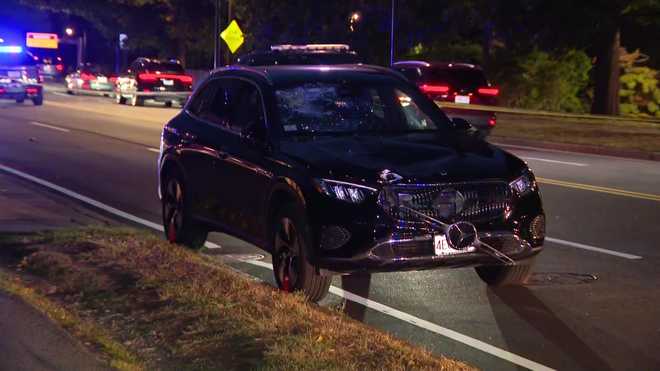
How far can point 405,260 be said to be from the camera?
7.30m

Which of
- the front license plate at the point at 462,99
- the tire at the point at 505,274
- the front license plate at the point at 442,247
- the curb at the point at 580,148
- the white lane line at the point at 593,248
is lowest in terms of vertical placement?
the curb at the point at 580,148

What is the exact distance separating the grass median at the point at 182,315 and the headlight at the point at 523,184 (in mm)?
1604

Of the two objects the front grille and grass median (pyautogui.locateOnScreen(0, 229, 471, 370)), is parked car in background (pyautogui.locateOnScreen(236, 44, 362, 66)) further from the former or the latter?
the front grille

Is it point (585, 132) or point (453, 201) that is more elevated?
point (453, 201)

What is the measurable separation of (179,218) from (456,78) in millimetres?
17076

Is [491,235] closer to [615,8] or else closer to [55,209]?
[55,209]

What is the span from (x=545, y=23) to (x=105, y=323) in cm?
3000

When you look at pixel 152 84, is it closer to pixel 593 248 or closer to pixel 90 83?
pixel 90 83

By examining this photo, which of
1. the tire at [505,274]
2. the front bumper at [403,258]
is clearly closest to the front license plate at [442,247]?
the front bumper at [403,258]

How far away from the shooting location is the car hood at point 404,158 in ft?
24.2

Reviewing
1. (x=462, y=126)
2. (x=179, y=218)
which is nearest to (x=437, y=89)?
(x=179, y=218)

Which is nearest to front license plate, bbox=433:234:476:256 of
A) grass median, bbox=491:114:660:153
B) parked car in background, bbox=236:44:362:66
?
parked car in background, bbox=236:44:362:66

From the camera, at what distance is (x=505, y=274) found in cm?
832

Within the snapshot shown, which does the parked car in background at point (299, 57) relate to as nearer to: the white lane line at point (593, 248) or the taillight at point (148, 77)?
the white lane line at point (593, 248)
